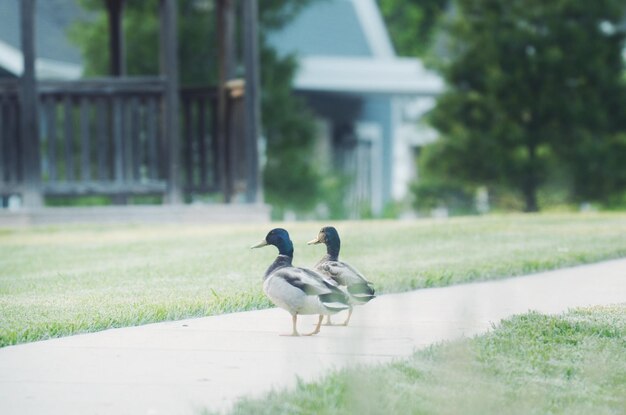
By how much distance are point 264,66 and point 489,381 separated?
16894mm

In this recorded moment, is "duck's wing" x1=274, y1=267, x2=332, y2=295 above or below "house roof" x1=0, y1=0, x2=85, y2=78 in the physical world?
below

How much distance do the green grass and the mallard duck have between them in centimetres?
73

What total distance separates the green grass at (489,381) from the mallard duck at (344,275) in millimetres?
729

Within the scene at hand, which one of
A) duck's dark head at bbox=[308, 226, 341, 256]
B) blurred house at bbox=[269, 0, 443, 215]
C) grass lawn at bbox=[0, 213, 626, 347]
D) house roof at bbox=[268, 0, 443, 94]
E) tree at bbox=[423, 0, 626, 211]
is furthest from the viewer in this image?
blurred house at bbox=[269, 0, 443, 215]

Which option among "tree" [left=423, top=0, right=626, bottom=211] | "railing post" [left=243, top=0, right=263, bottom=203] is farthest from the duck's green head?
"tree" [left=423, top=0, right=626, bottom=211]

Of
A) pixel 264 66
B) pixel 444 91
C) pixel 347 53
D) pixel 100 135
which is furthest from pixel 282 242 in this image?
pixel 347 53

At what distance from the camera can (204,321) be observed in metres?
7.81

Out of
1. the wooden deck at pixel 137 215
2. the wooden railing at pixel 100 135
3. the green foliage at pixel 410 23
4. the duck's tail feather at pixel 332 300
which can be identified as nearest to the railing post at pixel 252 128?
the wooden deck at pixel 137 215

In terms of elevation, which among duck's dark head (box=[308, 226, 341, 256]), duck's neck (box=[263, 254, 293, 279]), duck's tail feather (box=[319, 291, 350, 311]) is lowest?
duck's tail feather (box=[319, 291, 350, 311])

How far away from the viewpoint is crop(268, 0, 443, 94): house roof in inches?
997

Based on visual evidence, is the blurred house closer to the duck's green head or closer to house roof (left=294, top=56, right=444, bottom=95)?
house roof (left=294, top=56, right=444, bottom=95)

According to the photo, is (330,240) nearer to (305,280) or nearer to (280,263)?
(280,263)

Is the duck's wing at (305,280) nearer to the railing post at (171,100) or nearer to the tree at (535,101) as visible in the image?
the railing post at (171,100)

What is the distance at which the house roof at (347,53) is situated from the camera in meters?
25.3
